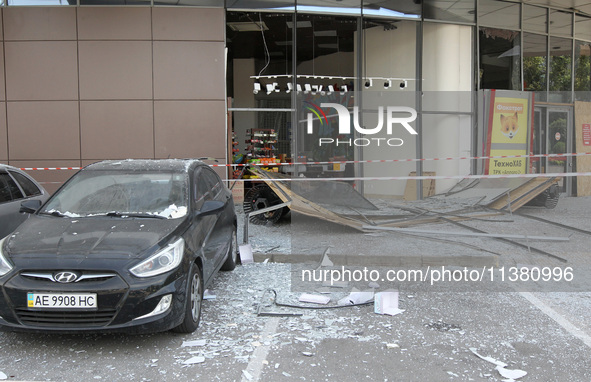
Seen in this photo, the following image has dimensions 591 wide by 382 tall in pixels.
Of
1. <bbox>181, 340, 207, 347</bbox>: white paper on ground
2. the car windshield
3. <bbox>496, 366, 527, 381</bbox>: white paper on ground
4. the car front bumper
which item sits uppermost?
the car windshield

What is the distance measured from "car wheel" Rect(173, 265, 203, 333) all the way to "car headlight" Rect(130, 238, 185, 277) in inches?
8.7

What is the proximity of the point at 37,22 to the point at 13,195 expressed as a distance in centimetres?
721

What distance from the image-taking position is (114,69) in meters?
11.9

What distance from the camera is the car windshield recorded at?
488cm

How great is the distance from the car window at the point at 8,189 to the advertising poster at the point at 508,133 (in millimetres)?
11728

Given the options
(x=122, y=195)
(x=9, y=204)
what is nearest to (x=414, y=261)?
(x=122, y=195)

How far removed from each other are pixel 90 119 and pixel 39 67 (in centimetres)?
169

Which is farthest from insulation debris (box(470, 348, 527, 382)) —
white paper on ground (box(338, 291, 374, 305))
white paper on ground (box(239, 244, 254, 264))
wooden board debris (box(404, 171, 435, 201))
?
wooden board debris (box(404, 171, 435, 201))

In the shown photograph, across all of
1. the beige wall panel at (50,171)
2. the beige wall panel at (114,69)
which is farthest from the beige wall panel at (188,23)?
the beige wall panel at (50,171)

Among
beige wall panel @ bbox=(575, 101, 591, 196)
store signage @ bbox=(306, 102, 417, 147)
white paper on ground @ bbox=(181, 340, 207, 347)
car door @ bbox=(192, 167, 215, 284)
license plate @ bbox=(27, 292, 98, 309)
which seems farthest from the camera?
beige wall panel @ bbox=(575, 101, 591, 196)

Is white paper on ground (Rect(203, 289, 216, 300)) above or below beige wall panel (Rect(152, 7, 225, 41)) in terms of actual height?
below

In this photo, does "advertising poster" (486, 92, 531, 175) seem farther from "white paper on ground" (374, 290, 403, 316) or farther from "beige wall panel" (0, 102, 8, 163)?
"beige wall panel" (0, 102, 8, 163)

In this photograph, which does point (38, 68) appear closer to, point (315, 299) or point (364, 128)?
point (364, 128)

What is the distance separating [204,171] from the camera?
20.1 ft
